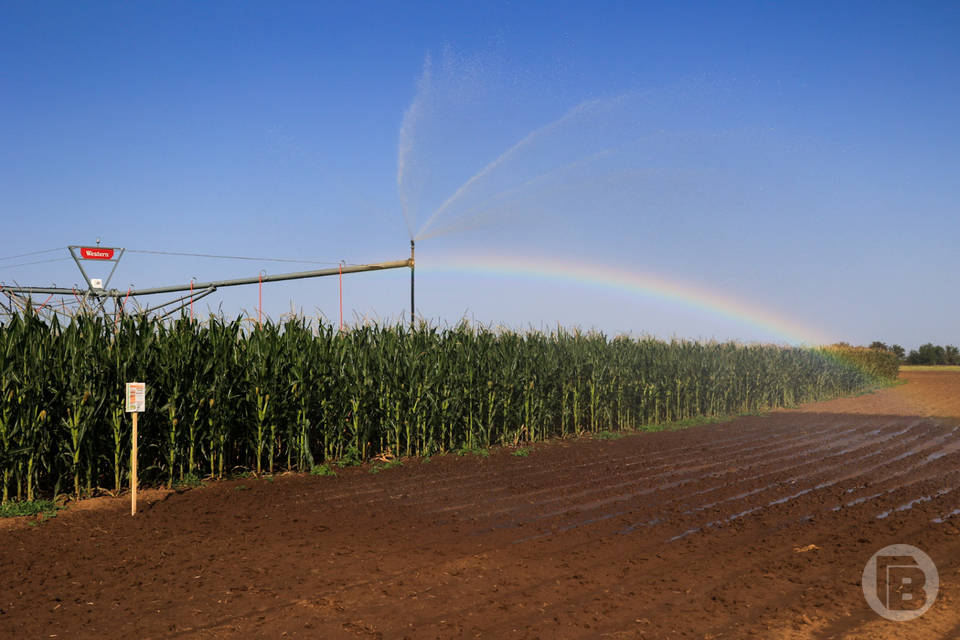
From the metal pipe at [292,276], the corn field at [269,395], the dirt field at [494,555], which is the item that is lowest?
the dirt field at [494,555]

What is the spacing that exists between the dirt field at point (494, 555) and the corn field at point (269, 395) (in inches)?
34.5

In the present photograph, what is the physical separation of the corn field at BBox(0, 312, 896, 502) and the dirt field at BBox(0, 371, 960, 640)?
88cm

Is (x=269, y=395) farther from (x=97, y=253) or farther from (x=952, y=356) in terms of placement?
(x=952, y=356)

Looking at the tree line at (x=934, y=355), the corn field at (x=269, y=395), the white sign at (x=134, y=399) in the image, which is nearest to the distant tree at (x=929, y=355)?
the tree line at (x=934, y=355)

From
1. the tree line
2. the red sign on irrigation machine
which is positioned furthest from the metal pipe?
the tree line

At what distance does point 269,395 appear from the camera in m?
12.4

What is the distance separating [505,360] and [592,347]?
453 centimetres

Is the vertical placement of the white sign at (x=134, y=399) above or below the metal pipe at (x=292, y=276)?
below

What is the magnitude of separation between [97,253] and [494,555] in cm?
2215

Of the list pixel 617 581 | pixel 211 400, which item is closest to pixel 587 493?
pixel 617 581

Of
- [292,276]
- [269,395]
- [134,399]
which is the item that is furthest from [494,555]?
[292,276]

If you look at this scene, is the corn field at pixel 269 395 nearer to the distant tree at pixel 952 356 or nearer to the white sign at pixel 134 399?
the white sign at pixel 134 399

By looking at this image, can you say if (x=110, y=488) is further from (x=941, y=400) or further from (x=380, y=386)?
(x=941, y=400)

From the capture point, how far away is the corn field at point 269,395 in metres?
10.2
